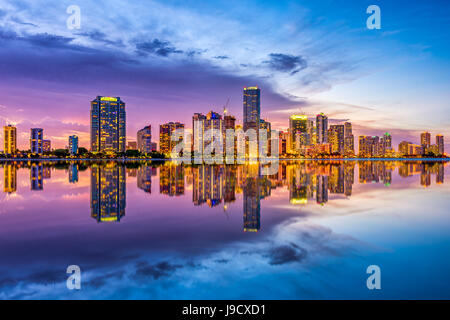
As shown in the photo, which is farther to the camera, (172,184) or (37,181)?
(37,181)

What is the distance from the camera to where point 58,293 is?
7719 millimetres

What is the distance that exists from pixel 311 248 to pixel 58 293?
8.91 m

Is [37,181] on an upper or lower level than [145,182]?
upper

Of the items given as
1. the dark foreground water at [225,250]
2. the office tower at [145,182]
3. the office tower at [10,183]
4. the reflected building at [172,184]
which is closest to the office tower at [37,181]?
the office tower at [10,183]

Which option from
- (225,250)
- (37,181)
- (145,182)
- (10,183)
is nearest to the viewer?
(225,250)

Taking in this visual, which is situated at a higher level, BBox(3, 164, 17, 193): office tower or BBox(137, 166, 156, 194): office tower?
BBox(3, 164, 17, 193): office tower

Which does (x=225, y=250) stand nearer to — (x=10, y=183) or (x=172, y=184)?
(x=172, y=184)

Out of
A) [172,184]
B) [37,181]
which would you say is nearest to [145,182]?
[172,184]

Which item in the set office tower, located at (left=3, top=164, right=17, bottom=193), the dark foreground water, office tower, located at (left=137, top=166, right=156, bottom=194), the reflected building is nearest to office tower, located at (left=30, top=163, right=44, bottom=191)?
office tower, located at (left=3, top=164, right=17, bottom=193)

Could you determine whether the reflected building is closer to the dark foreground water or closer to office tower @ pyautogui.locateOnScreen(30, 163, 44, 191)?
the dark foreground water
